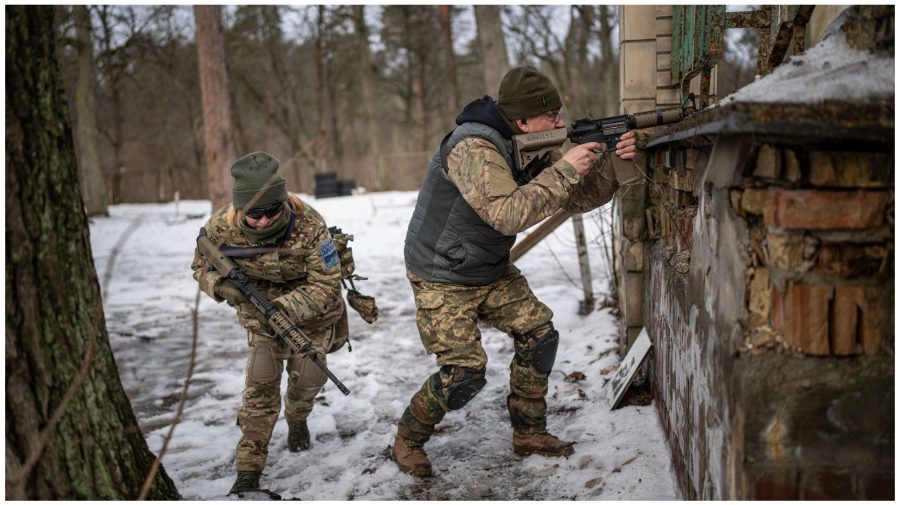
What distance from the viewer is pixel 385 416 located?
424 cm

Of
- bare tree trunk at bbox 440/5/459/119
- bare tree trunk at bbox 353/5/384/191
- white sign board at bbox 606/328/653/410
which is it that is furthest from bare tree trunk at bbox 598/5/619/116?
white sign board at bbox 606/328/653/410

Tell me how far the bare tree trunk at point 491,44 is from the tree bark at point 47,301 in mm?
11752

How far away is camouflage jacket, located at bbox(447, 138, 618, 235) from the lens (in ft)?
9.73

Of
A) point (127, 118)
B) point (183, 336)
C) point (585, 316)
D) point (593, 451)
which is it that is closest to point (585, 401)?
point (593, 451)

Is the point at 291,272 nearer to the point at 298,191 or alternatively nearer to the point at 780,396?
the point at 780,396

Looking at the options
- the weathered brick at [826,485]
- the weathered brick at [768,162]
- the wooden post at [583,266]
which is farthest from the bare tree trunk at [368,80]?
the weathered brick at [826,485]

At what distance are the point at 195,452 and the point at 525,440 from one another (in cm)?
181

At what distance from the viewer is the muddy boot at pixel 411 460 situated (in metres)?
3.41

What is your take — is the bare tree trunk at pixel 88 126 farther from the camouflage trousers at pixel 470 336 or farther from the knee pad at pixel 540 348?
the knee pad at pixel 540 348

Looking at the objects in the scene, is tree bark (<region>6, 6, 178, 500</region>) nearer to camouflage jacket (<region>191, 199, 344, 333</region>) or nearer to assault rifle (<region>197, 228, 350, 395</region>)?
assault rifle (<region>197, 228, 350, 395</region>)

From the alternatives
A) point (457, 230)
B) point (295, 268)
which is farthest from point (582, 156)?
point (295, 268)

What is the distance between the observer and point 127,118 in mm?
30188

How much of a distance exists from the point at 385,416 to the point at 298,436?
61cm

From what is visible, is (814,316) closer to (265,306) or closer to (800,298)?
(800,298)
